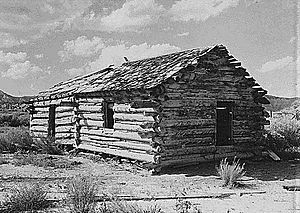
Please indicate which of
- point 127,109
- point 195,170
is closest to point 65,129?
point 127,109

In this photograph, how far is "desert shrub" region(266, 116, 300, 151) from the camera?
15922 mm

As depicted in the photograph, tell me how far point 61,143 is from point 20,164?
388cm

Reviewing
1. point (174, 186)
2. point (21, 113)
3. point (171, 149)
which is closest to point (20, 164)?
point (171, 149)

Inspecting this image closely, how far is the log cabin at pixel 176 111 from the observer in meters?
12.1

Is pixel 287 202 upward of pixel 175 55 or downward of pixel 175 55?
downward

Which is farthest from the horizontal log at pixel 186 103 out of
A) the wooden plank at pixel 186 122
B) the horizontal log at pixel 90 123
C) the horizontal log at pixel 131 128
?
the horizontal log at pixel 90 123

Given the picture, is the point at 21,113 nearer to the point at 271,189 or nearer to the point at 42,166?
the point at 42,166

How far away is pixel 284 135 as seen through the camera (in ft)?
55.7

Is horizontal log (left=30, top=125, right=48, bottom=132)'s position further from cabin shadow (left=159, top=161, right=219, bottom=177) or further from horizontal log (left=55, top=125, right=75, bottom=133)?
cabin shadow (left=159, top=161, right=219, bottom=177)

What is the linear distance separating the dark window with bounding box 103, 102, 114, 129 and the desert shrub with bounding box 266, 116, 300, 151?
594cm

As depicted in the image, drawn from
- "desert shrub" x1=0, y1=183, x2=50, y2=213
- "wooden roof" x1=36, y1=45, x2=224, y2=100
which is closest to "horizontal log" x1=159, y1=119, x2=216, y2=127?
"wooden roof" x1=36, y1=45, x2=224, y2=100

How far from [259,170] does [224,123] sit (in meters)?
2.34

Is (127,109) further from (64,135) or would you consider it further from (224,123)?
(64,135)

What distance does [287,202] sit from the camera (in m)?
8.46
